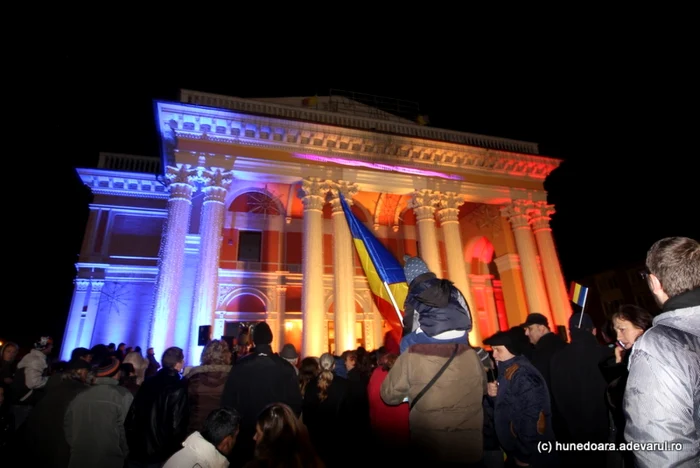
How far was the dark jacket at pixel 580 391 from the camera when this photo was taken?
12.2 feet

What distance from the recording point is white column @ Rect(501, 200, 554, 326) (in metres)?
15.3

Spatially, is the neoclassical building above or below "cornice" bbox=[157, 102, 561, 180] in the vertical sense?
below

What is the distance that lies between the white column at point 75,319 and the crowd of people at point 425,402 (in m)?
10.5

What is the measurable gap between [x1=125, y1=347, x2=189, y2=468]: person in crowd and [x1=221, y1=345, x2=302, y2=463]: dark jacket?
21.4 inches

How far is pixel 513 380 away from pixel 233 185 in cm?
1463

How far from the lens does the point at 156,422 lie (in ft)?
11.0

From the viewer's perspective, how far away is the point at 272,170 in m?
14.0

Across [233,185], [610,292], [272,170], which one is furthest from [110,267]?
[610,292]

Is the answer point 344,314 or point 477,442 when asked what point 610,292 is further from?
point 477,442

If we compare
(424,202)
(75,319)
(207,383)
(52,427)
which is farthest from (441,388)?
(75,319)

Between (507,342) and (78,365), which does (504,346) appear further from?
(78,365)

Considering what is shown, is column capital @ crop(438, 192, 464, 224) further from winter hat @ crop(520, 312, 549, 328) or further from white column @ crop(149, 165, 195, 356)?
winter hat @ crop(520, 312, 549, 328)

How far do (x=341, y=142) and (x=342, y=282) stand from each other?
233 inches

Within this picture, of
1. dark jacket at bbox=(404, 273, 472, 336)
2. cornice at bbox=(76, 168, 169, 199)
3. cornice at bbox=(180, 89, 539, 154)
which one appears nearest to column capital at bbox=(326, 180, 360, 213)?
cornice at bbox=(180, 89, 539, 154)
